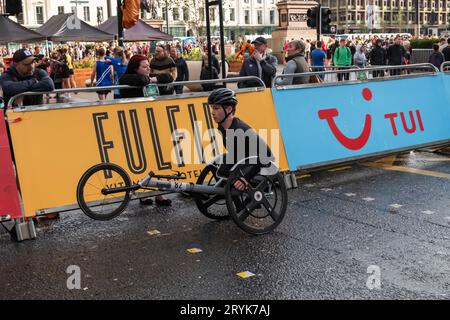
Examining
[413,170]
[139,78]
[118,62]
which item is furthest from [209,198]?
[118,62]

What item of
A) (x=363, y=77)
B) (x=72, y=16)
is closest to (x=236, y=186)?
(x=363, y=77)

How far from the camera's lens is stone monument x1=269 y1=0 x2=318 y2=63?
42.2 m

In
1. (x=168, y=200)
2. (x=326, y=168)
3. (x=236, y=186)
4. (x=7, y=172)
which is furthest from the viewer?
(x=326, y=168)

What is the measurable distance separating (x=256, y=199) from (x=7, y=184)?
254 centimetres

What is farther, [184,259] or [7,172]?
[7,172]

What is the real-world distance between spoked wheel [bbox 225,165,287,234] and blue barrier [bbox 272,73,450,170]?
204 centimetres

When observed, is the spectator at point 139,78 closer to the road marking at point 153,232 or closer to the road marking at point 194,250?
the road marking at point 153,232

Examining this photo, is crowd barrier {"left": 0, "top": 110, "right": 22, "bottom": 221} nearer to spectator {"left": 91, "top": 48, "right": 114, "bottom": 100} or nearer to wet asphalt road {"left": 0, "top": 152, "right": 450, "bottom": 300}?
wet asphalt road {"left": 0, "top": 152, "right": 450, "bottom": 300}

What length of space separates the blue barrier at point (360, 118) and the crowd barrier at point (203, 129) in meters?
0.01

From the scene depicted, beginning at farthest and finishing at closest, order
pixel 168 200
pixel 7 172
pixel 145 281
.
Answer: pixel 168 200, pixel 7 172, pixel 145 281

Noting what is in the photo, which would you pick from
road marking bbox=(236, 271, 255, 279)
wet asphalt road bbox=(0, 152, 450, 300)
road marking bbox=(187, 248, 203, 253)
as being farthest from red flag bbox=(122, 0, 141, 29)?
road marking bbox=(236, 271, 255, 279)

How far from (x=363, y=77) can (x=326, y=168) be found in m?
1.59

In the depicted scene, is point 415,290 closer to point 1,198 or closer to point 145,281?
point 145,281

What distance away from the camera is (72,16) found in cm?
2255
